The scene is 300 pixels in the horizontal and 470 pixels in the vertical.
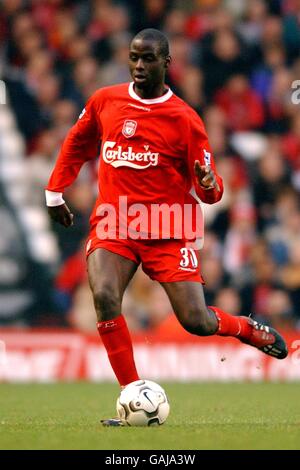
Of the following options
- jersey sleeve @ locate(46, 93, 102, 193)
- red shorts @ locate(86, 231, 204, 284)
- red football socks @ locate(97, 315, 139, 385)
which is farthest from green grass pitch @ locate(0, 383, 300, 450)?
jersey sleeve @ locate(46, 93, 102, 193)

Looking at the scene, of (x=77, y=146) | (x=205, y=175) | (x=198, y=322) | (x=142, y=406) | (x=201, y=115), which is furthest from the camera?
(x=201, y=115)

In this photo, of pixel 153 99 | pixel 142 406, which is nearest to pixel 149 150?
pixel 153 99

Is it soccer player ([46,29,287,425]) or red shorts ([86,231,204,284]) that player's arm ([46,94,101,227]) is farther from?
red shorts ([86,231,204,284])

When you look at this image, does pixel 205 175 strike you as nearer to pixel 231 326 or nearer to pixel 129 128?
pixel 129 128

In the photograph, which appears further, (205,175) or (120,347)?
(120,347)

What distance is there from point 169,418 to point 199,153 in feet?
5.57

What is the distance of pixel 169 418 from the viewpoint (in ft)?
26.5

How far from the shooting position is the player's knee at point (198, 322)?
7.59m

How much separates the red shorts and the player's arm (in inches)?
15.8

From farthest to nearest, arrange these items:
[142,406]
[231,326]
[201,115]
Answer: [201,115] < [231,326] < [142,406]

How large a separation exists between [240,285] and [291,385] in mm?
1937

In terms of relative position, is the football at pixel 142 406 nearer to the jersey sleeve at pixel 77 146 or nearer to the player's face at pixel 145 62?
the jersey sleeve at pixel 77 146

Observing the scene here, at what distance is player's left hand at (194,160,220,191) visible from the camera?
7.36 meters
